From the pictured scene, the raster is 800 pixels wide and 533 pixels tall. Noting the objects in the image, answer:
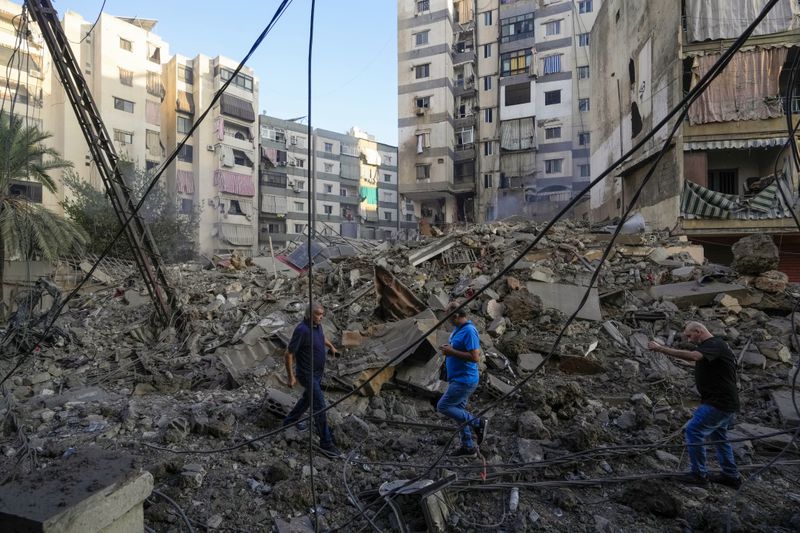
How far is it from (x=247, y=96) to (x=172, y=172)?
30.0 ft

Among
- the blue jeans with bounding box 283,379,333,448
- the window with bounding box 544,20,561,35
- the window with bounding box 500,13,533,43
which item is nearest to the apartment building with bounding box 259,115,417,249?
the window with bounding box 500,13,533,43

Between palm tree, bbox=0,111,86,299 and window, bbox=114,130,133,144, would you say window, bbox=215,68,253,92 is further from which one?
palm tree, bbox=0,111,86,299

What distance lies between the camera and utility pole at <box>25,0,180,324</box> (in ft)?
19.9

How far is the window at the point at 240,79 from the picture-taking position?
3494 cm

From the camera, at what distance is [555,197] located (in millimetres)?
Result: 31922

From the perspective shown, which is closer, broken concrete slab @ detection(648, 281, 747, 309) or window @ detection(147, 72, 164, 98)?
broken concrete slab @ detection(648, 281, 747, 309)

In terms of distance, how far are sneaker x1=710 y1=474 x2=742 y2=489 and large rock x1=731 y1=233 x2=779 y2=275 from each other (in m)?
7.54

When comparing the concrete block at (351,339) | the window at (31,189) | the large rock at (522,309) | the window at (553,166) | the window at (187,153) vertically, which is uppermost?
the window at (187,153)

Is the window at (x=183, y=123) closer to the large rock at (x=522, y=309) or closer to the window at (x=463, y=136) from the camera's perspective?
the window at (x=463, y=136)

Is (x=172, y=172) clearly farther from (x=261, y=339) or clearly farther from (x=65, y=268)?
(x=261, y=339)

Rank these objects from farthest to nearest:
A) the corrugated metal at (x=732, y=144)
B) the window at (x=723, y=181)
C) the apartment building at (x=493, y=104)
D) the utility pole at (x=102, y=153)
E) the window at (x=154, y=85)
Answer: the apartment building at (x=493, y=104), the window at (x=154, y=85), the window at (x=723, y=181), the corrugated metal at (x=732, y=144), the utility pole at (x=102, y=153)

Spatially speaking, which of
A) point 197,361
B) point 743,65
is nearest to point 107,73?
point 197,361

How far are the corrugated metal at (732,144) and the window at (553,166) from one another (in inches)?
728

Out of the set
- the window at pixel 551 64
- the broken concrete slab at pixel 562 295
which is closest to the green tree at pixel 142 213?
the broken concrete slab at pixel 562 295
